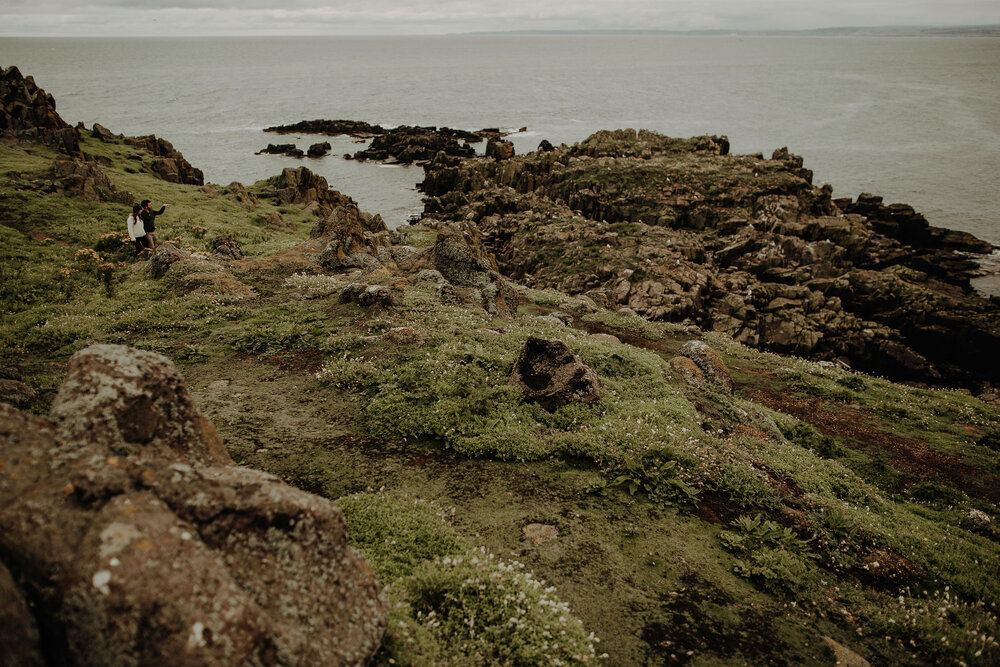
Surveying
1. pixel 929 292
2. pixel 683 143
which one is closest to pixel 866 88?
pixel 683 143

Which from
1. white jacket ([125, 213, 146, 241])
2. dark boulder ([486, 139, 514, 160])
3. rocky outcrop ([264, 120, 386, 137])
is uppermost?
rocky outcrop ([264, 120, 386, 137])

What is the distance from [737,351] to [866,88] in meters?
209

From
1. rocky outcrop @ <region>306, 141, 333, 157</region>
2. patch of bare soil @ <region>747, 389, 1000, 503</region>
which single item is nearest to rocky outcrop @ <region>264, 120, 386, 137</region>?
rocky outcrop @ <region>306, 141, 333, 157</region>

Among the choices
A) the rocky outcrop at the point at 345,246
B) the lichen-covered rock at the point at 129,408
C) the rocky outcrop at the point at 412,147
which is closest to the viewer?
the lichen-covered rock at the point at 129,408

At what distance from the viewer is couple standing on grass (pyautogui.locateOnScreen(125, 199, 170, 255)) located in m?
25.9

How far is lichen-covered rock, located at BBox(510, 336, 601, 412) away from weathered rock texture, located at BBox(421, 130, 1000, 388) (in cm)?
2335

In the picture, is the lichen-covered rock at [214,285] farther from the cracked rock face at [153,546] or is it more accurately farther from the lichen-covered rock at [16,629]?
the lichen-covered rock at [16,629]

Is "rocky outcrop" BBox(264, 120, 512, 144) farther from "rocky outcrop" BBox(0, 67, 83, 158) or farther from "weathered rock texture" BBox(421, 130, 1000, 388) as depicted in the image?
"rocky outcrop" BBox(0, 67, 83, 158)

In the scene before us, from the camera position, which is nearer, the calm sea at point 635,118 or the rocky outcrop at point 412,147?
the calm sea at point 635,118

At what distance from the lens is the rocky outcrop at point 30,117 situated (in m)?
47.7

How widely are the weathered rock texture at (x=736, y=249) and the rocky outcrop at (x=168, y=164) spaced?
28120 mm

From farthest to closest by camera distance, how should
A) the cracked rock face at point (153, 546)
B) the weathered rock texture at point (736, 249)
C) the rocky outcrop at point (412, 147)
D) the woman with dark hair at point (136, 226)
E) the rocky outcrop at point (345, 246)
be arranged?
the rocky outcrop at point (412, 147) < the weathered rock texture at point (736, 249) < the rocky outcrop at point (345, 246) < the woman with dark hair at point (136, 226) < the cracked rock face at point (153, 546)

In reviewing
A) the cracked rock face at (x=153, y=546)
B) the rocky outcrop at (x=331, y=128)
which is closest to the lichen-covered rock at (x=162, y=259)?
the cracked rock face at (x=153, y=546)

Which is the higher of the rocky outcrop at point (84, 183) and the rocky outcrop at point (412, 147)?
the rocky outcrop at point (412, 147)
